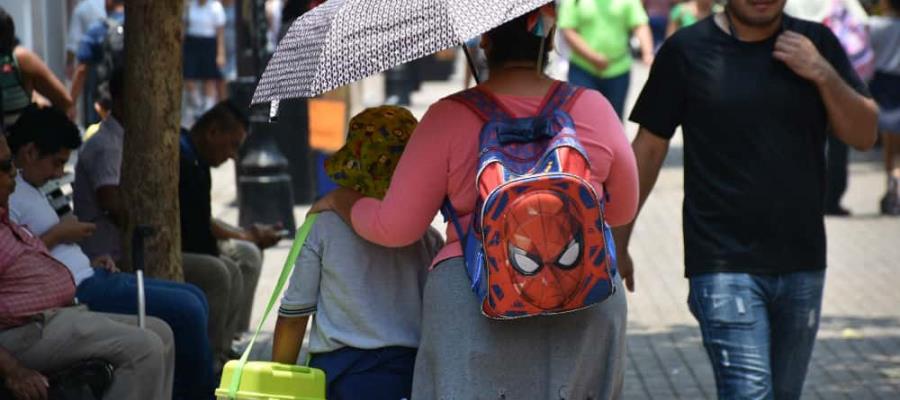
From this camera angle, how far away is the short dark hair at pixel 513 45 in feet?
13.9

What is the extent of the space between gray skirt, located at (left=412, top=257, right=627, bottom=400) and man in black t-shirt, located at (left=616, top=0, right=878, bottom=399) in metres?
1.15

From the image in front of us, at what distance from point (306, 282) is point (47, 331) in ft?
5.68

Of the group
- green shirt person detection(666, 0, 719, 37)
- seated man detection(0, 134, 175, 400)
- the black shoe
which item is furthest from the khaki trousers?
green shirt person detection(666, 0, 719, 37)

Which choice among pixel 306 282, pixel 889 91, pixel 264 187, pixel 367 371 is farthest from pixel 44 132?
pixel 889 91

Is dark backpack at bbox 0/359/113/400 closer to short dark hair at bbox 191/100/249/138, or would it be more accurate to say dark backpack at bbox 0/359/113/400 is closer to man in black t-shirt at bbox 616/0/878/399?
man in black t-shirt at bbox 616/0/878/399

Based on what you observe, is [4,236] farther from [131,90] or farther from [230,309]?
[230,309]

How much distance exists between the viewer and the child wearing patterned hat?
14.5 feet

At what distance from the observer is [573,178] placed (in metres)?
3.95

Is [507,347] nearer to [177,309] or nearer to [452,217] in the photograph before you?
[452,217]

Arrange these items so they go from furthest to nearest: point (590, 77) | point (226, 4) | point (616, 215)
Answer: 1. point (226, 4)
2. point (590, 77)
3. point (616, 215)

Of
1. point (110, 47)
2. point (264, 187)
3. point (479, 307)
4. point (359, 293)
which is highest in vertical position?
point (479, 307)

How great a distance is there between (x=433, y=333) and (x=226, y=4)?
23.9m

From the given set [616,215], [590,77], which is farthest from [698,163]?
[590,77]

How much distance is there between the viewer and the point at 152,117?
6.82m
